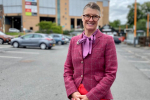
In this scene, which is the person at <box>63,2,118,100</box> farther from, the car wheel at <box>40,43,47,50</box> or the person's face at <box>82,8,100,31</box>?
the car wheel at <box>40,43,47,50</box>

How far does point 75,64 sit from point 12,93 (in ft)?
8.36

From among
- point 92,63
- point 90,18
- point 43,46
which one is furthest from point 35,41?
point 92,63

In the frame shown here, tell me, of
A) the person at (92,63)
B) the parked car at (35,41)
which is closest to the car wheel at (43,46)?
the parked car at (35,41)

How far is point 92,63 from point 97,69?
0.30ft

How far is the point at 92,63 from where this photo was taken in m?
1.88

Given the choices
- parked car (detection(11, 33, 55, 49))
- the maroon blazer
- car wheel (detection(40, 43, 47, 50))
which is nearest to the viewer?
the maroon blazer

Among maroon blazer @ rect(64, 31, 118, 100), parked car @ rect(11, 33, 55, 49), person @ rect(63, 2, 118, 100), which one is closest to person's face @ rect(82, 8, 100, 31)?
person @ rect(63, 2, 118, 100)

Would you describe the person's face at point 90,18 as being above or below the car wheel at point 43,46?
above

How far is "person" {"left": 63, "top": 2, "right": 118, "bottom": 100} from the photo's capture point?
1864 millimetres

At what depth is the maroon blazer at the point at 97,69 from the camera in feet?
6.09

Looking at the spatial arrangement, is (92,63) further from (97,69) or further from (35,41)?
(35,41)

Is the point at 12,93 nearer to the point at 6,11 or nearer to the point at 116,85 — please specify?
the point at 6,11

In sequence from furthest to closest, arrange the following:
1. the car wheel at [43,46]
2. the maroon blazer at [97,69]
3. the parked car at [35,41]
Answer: the car wheel at [43,46] < the parked car at [35,41] < the maroon blazer at [97,69]

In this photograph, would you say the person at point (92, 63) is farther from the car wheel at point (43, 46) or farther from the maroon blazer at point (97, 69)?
the car wheel at point (43, 46)
